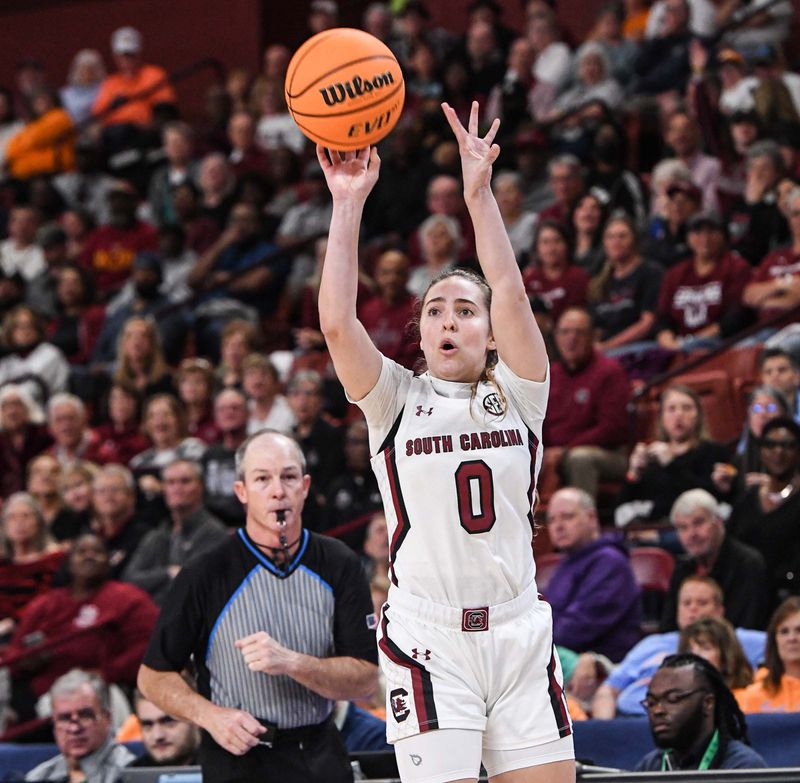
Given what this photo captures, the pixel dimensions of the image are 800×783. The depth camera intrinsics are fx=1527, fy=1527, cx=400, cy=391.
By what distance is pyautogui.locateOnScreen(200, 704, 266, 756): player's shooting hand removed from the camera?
464 centimetres

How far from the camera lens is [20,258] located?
14.0 metres

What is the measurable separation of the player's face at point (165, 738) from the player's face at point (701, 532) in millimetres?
2597

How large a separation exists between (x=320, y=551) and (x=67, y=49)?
1391cm

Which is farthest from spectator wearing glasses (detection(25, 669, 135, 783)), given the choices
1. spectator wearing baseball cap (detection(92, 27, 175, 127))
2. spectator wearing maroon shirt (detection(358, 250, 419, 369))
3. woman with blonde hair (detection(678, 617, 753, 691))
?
spectator wearing baseball cap (detection(92, 27, 175, 127))

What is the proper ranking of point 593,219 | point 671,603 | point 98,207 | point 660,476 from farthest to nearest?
point 98,207 → point 593,219 → point 660,476 → point 671,603

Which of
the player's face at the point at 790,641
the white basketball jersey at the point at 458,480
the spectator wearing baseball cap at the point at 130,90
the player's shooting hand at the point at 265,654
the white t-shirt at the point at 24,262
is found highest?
the spectator wearing baseball cap at the point at 130,90

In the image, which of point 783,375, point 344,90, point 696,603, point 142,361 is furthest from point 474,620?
point 142,361

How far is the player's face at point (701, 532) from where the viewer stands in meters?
7.45

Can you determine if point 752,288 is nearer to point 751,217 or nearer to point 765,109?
point 751,217

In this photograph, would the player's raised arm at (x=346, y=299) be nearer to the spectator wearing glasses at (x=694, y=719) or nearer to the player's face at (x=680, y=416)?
the spectator wearing glasses at (x=694, y=719)

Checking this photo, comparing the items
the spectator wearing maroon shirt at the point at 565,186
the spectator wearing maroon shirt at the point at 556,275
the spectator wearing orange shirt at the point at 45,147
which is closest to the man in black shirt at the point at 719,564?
the spectator wearing maroon shirt at the point at 556,275

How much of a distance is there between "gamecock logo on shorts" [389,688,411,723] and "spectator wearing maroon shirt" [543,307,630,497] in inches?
203

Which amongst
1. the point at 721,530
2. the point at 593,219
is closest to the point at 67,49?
the point at 593,219

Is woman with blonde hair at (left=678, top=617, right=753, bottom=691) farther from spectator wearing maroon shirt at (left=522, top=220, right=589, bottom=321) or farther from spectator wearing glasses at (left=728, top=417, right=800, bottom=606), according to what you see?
spectator wearing maroon shirt at (left=522, top=220, right=589, bottom=321)
